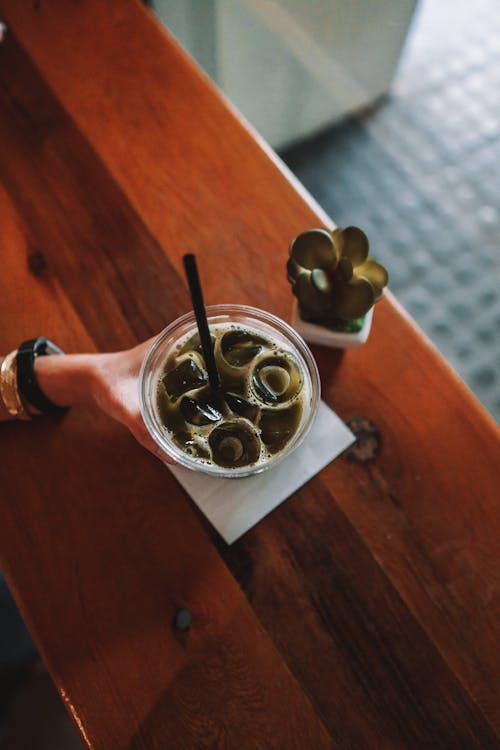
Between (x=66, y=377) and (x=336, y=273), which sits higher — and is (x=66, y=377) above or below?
below

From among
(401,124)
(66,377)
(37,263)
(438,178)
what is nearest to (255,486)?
(66,377)

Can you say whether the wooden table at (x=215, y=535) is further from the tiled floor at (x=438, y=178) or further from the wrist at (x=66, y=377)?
the tiled floor at (x=438, y=178)

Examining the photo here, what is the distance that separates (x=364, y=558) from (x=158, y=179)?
2.61 feet

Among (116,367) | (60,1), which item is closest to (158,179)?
(116,367)

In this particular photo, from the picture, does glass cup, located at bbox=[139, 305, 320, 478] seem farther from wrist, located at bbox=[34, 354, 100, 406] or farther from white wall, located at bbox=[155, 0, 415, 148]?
white wall, located at bbox=[155, 0, 415, 148]

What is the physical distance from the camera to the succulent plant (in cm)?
83

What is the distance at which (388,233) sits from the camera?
6.75 feet

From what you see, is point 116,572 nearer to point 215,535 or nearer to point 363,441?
point 215,535

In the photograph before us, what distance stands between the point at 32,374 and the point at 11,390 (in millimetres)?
50

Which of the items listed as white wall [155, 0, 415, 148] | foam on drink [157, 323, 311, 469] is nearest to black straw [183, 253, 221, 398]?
foam on drink [157, 323, 311, 469]

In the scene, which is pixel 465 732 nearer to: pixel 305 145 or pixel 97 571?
pixel 97 571

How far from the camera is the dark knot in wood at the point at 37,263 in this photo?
3.54 ft

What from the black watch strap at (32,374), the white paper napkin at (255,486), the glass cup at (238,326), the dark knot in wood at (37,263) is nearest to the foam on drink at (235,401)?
the glass cup at (238,326)

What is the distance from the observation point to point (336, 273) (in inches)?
33.4
